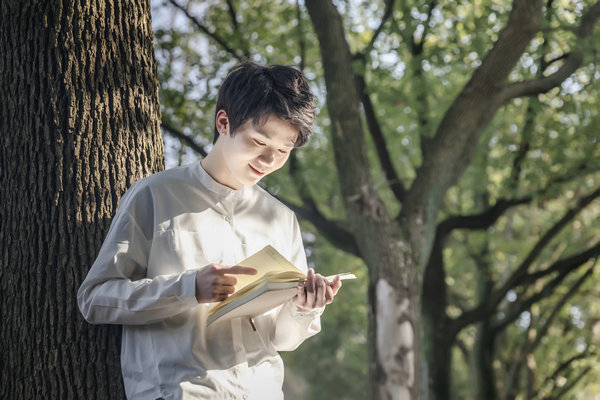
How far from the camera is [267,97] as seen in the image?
243 centimetres

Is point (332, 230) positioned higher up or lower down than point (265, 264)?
higher up

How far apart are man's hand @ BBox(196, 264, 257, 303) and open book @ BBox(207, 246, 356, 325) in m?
0.06

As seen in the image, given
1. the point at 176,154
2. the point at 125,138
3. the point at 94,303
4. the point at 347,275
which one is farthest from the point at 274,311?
the point at 176,154

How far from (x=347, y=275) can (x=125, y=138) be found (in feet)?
4.04

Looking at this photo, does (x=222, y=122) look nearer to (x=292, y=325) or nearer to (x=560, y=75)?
(x=292, y=325)

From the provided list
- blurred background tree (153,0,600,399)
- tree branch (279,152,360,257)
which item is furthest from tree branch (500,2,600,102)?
tree branch (279,152,360,257)

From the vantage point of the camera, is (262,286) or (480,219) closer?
(262,286)

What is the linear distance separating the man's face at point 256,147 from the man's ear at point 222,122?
17mm

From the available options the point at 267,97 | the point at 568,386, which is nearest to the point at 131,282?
the point at 267,97

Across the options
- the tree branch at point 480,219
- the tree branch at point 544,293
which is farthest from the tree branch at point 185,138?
the tree branch at point 544,293

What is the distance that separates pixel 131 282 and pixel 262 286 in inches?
16.7

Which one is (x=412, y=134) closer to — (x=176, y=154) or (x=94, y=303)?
(x=176, y=154)

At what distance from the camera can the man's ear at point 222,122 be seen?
2.52 m

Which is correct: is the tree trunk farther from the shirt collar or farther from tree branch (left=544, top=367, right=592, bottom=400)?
tree branch (left=544, top=367, right=592, bottom=400)
